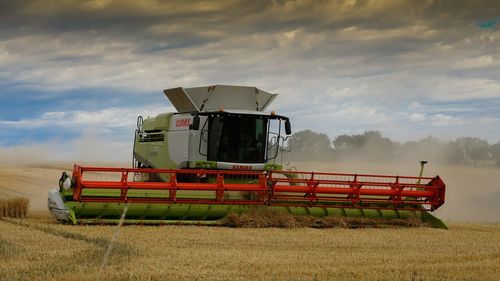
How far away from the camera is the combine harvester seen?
12.6 meters

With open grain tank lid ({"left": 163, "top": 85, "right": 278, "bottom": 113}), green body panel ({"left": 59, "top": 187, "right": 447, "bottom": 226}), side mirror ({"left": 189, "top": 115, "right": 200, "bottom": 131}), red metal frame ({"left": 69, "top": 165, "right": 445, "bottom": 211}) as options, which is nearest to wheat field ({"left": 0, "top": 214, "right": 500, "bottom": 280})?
green body panel ({"left": 59, "top": 187, "right": 447, "bottom": 226})

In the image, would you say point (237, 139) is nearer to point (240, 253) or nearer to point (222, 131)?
point (222, 131)

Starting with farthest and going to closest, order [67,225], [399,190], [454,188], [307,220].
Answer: [454,188]
[399,190]
[307,220]
[67,225]

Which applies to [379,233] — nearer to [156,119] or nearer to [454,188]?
[156,119]

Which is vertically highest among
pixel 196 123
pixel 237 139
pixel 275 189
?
pixel 196 123

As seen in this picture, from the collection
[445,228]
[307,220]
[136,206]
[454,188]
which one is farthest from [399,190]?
[454,188]

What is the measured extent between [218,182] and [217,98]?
10.6ft

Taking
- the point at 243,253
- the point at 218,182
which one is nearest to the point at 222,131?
the point at 218,182

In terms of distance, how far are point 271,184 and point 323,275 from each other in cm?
597

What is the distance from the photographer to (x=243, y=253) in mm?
9094

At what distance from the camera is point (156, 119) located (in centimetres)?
1709

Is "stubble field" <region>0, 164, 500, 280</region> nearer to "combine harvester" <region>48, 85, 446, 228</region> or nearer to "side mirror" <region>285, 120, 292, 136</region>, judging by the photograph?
"combine harvester" <region>48, 85, 446, 228</region>

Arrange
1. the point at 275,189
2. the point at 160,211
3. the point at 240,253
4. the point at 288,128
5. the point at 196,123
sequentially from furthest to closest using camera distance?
1. the point at 288,128
2. the point at 196,123
3. the point at 275,189
4. the point at 160,211
5. the point at 240,253

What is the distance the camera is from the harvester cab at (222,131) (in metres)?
15.0
